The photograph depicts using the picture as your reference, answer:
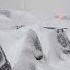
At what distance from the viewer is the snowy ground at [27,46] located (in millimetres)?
1148

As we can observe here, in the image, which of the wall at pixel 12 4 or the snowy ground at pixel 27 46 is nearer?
the snowy ground at pixel 27 46

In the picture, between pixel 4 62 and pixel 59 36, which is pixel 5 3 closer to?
pixel 59 36

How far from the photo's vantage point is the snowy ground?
1.15 m

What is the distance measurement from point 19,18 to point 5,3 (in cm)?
22

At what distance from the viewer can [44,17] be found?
175cm

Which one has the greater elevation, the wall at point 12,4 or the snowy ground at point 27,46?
the wall at point 12,4

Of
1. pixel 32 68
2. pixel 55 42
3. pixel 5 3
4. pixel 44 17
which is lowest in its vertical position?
pixel 32 68

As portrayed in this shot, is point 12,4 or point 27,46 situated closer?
point 27,46

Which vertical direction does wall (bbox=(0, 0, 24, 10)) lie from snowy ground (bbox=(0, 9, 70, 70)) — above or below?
above

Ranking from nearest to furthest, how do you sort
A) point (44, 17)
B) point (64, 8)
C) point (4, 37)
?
point (4, 37) → point (44, 17) → point (64, 8)

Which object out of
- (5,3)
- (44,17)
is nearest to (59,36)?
(44,17)

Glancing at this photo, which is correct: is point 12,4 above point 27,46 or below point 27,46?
above

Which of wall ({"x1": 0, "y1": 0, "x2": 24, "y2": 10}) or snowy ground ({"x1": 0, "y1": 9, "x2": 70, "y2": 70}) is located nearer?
snowy ground ({"x1": 0, "y1": 9, "x2": 70, "y2": 70})

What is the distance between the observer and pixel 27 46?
4.04 ft
